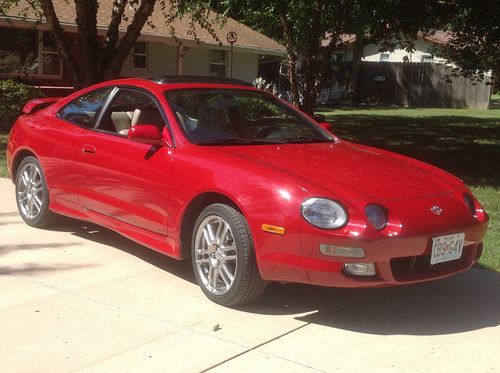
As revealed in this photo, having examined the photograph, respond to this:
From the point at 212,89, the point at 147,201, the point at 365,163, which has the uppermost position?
the point at 212,89

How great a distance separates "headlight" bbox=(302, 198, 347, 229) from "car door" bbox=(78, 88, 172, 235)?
122cm

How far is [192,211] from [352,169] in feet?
3.74

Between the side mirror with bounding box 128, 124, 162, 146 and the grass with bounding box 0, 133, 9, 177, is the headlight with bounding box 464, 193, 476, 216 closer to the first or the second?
the side mirror with bounding box 128, 124, 162, 146

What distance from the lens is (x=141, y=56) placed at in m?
25.9

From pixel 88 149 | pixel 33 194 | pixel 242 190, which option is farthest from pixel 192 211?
pixel 33 194

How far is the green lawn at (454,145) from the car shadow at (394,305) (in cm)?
72

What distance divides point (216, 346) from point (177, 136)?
67.7 inches

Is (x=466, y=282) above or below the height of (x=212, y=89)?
below

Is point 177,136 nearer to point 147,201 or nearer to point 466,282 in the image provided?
point 147,201

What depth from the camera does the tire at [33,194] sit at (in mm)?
6656

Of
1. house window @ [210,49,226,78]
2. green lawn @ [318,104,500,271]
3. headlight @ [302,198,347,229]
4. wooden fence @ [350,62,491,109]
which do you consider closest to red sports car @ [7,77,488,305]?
headlight @ [302,198,347,229]

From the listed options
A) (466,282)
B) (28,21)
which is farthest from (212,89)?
(28,21)

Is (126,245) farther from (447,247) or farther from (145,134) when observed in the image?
(447,247)

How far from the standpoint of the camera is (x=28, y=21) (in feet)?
63.5
